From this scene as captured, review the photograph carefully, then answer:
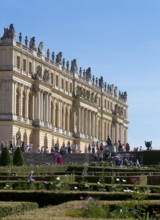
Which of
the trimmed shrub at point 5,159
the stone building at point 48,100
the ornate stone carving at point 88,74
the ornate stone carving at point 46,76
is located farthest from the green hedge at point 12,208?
the ornate stone carving at point 88,74

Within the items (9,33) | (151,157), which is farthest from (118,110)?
(151,157)

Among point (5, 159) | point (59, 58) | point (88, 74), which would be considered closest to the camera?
point (5, 159)

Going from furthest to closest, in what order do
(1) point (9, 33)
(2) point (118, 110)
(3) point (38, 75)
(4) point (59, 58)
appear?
(2) point (118, 110), (4) point (59, 58), (3) point (38, 75), (1) point (9, 33)

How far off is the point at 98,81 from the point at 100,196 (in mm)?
77705

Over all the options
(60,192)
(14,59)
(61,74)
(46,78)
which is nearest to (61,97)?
(61,74)

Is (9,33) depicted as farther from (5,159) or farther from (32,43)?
(5,159)

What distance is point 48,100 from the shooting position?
69.2m

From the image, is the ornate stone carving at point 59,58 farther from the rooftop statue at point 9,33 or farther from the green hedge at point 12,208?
the green hedge at point 12,208

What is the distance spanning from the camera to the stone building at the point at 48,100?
6122 cm

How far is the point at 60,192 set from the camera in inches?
614

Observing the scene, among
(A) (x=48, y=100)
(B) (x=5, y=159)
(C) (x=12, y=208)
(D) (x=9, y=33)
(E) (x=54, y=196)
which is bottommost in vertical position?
(C) (x=12, y=208)

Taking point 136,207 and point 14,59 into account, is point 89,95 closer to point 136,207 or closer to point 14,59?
point 14,59

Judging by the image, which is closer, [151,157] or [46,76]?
[151,157]

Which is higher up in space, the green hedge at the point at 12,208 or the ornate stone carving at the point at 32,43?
the ornate stone carving at the point at 32,43
